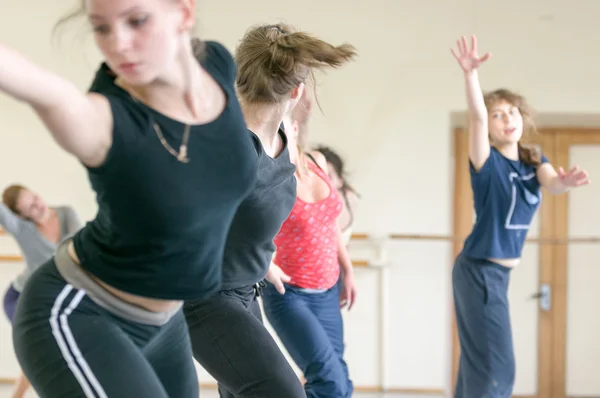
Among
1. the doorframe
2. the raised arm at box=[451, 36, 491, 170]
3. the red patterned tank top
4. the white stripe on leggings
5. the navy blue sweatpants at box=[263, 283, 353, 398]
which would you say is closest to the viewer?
the white stripe on leggings

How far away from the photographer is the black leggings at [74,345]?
1094 mm

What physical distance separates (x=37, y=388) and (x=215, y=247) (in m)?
0.36

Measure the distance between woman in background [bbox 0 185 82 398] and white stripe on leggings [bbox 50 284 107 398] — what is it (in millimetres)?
2741

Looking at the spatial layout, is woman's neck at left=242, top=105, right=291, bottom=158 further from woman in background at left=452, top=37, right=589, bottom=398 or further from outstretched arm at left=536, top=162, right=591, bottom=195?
outstretched arm at left=536, top=162, right=591, bottom=195

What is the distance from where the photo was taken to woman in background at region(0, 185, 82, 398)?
3748 millimetres

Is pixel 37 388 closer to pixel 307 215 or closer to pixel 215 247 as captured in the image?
pixel 215 247

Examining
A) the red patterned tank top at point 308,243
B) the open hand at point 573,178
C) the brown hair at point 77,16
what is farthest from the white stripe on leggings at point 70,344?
the open hand at point 573,178

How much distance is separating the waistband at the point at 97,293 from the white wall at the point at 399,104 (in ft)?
10.7

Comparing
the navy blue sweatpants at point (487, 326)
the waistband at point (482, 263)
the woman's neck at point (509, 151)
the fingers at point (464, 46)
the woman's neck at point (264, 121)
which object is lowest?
the navy blue sweatpants at point (487, 326)

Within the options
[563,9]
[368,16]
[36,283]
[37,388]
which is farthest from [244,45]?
[563,9]

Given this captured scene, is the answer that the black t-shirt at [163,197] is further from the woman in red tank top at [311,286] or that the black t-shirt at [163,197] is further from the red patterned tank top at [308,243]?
the red patterned tank top at [308,243]

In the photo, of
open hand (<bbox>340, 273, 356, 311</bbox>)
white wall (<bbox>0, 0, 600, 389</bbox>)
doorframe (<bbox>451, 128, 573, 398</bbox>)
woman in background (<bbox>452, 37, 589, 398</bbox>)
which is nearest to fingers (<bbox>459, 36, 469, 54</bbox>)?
woman in background (<bbox>452, 37, 589, 398</bbox>)

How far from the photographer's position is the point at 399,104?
4406 millimetres

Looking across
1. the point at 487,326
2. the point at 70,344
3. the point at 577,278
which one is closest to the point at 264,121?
the point at 70,344
